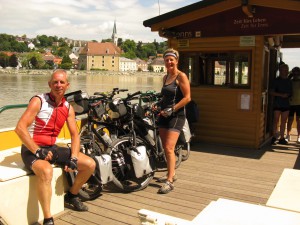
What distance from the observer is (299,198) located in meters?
2.21

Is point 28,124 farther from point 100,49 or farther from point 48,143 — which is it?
point 100,49

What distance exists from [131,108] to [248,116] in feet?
8.91

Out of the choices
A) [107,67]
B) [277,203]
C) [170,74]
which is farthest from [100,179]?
[107,67]

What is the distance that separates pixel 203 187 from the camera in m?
4.34

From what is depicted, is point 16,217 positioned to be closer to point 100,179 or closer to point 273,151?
point 100,179

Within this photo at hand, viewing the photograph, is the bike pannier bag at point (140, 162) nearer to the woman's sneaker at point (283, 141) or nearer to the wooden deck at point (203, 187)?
the wooden deck at point (203, 187)

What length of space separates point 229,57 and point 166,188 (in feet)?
10.5

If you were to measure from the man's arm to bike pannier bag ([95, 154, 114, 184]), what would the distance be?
0.77 metres

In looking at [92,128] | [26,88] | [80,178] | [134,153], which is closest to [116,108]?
[92,128]

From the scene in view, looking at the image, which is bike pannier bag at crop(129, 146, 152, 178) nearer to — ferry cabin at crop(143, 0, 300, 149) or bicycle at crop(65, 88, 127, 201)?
bicycle at crop(65, 88, 127, 201)

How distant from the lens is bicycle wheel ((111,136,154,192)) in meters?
4.07

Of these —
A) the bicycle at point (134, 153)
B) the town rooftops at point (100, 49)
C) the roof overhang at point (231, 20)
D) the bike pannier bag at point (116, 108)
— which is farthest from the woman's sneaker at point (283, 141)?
the town rooftops at point (100, 49)

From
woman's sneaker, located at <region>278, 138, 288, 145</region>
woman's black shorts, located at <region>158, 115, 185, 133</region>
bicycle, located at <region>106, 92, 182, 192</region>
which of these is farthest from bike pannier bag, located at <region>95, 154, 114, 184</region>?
woman's sneaker, located at <region>278, 138, 288, 145</region>

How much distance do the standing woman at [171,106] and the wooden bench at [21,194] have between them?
1.20m
